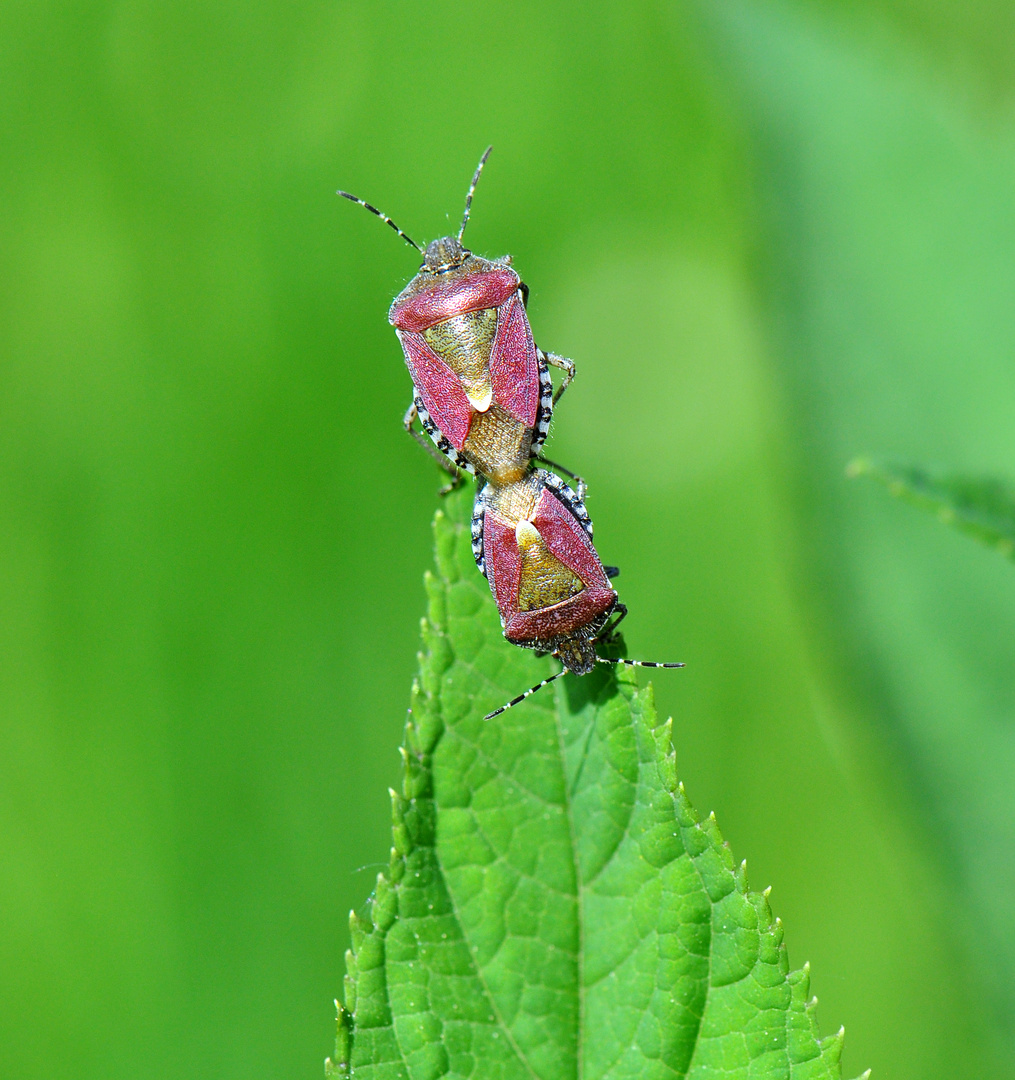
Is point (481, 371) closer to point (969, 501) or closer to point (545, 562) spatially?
point (545, 562)

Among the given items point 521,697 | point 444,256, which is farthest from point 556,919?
point 444,256

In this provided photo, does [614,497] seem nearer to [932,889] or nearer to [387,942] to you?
[932,889]

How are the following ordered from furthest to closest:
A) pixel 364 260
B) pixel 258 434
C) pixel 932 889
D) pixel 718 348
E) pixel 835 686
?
pixel 718 348 < pixel 364 260 < pixel 258 434 < pixel 835 686 < pixel 932 889

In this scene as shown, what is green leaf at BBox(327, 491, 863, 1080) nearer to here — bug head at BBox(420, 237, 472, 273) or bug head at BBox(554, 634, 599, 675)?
bug head at BBox(554, 634, 599, 675)

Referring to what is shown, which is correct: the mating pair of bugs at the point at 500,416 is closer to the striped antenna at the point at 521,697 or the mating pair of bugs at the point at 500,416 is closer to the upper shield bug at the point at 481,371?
the upper shield bug at the point at 481,371

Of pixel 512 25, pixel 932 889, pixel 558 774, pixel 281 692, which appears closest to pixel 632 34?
pixel 512 25

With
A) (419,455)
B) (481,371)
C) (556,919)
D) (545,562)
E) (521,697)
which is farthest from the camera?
(419,455)
